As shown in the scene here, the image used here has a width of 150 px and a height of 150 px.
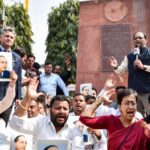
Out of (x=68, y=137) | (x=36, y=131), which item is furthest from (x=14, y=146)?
(x=68, y=137)

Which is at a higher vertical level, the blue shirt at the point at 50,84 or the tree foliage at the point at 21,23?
the tree foliage at the point at 21,23

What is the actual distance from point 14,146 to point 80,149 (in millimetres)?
821

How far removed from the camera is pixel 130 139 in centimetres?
481

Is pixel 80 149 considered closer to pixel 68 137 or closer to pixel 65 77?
pixel 68 137

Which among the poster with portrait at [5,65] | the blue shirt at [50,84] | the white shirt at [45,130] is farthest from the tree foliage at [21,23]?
the white shirt at [45,130]

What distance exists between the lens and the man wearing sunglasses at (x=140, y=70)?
314 inches

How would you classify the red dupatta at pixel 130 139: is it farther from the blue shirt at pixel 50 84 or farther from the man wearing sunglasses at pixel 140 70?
the blue shirt at pixel 50 84

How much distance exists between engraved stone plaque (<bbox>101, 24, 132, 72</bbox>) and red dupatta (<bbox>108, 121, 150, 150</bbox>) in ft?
21.9

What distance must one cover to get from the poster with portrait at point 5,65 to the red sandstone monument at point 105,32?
5.68 m

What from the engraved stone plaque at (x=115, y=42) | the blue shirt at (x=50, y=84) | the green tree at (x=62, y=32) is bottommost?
the blue shirt at (x=50, y=84)

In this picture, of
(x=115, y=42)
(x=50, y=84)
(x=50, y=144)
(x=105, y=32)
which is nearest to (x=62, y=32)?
(x=105, y=32)

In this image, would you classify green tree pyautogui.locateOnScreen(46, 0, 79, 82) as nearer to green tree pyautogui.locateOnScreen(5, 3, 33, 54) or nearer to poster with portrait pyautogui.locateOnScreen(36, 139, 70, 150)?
green tree pyautogui.locateOnScreen(5, 3, 33, 54)

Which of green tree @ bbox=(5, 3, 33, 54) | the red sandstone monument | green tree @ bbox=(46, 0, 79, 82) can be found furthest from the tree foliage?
the red sandstone monument

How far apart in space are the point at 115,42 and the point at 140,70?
367cm
